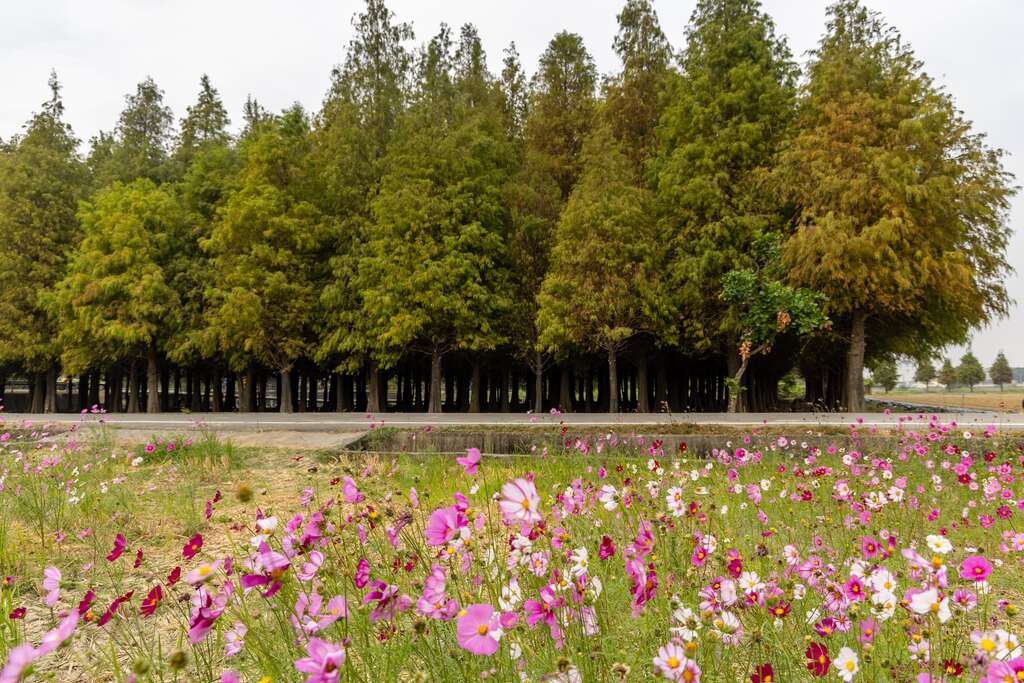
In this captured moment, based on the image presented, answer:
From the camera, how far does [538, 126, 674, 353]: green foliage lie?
63.0ft

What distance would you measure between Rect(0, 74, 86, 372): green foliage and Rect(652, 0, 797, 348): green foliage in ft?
80.9

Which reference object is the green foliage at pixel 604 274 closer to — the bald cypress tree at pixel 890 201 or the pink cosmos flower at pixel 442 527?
the bald cypress tree at pixel 890 201

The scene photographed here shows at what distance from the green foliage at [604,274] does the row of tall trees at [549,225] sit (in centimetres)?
8

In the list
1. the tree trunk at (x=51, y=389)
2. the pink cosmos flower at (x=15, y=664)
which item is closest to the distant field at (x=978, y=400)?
the pink cosmos flower at (x=15, y=664)

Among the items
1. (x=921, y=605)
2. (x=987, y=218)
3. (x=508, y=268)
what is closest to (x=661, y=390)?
(x=508, y=268)

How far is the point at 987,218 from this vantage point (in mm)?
18484

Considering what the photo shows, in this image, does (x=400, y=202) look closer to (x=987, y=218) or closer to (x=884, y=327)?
(x=884, y=327)

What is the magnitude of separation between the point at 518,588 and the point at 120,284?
2567cm

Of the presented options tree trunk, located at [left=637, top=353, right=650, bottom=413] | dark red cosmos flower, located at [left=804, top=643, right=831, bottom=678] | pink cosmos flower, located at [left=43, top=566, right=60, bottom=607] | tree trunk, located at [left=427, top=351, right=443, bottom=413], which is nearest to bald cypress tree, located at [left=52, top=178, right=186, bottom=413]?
tree trunk, located at [left=427, top=351, right=443, bottom=413]

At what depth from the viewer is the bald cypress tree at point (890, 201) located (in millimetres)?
17031

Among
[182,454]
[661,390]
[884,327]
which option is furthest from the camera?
[661,390]

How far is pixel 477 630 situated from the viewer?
1369 millimetres

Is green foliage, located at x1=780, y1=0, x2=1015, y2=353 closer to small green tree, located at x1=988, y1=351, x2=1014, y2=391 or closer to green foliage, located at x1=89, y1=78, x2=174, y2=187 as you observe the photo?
green foliage, located at x1=89, y1=78, x2=174, y2=187

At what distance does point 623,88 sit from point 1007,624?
24.4 meters
